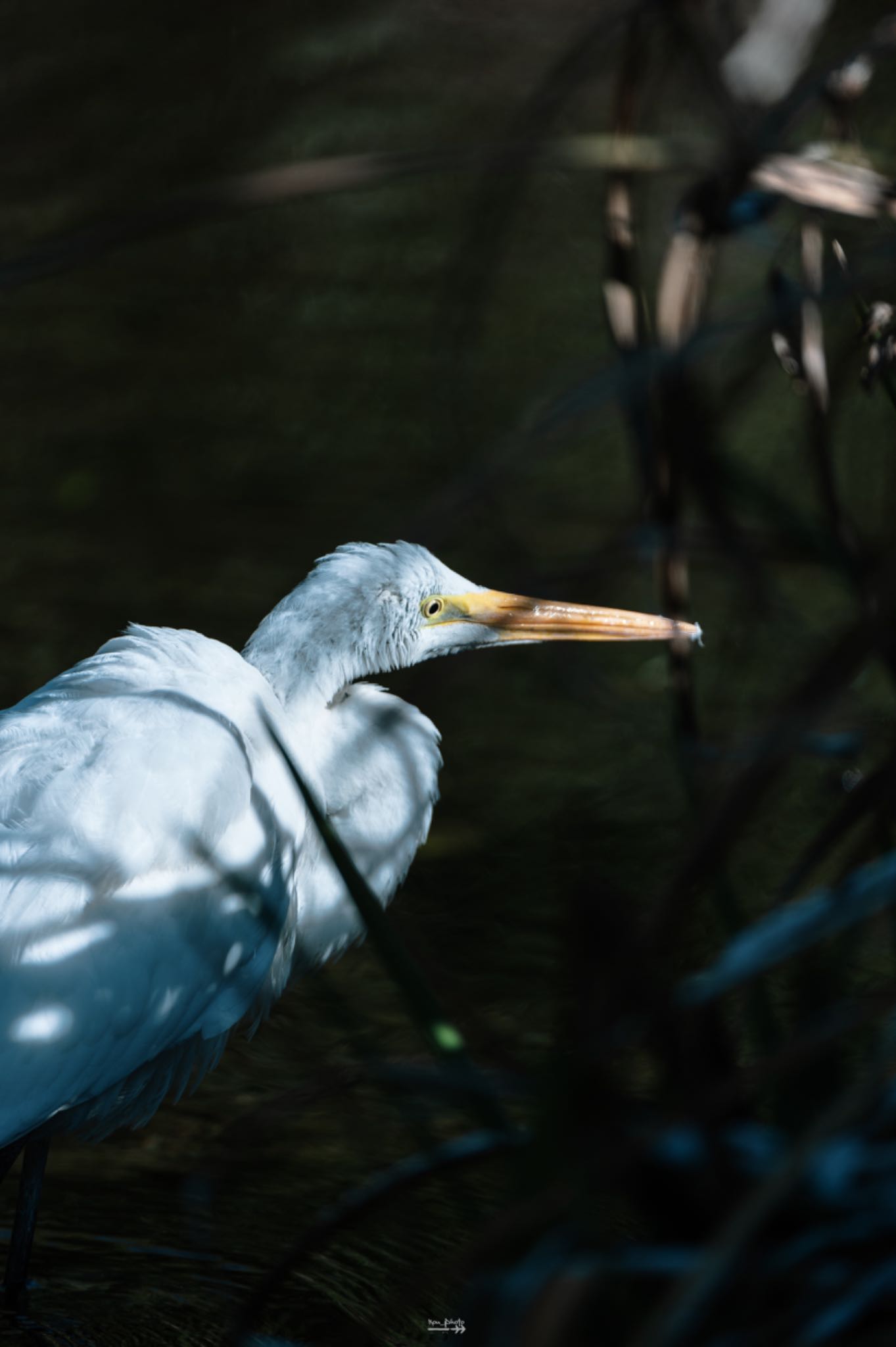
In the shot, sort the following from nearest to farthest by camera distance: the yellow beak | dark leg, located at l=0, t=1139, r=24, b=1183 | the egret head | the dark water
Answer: the dark water, dark leg, located at l=0, t=1139, r=24, b=1183, the egret head, the yellow beak

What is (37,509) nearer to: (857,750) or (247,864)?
(247,864)

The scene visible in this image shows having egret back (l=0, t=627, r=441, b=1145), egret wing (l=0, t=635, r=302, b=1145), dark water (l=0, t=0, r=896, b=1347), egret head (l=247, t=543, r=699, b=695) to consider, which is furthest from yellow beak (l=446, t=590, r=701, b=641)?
egret wing (l=0, t=635, r=302, b=1145)

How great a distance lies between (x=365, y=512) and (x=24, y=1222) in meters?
3.28

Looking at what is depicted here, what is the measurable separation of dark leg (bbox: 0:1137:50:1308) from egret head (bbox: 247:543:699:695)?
841mm

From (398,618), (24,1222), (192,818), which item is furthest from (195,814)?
(24,1222)

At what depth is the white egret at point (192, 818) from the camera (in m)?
2.14

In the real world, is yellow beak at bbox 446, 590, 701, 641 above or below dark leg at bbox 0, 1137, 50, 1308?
above

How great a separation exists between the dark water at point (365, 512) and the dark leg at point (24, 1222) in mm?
65

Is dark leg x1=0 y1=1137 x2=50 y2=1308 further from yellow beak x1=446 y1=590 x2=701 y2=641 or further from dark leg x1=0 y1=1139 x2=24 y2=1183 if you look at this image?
yellow beak x1=446 y1=590 x2=701 y2=641

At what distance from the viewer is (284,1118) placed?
123cm

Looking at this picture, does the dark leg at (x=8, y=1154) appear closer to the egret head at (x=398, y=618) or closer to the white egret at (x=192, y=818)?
the white egret at (x=192, y=818)

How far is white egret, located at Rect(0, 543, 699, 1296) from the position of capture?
2.14 meters

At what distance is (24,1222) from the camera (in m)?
2.33

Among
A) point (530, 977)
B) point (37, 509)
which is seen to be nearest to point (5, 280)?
point (530, 977)
